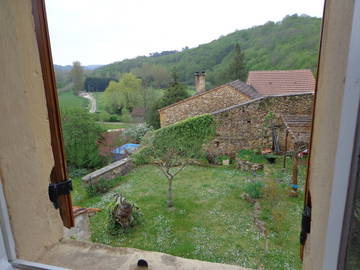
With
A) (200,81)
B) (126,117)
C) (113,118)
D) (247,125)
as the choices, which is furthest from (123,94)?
(247,125)

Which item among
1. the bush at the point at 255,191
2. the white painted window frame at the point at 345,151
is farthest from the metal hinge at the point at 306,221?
the bush at the point at 255,191

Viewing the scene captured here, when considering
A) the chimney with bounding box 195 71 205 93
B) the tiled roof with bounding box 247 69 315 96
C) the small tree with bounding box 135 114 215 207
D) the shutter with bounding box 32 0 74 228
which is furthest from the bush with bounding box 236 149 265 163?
the shutter with bounding box 32 0 74 228

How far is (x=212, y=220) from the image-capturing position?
394 centimetres

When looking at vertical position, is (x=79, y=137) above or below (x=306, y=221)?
below

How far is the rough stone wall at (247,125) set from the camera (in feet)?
21.1

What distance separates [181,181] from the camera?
5.62 m

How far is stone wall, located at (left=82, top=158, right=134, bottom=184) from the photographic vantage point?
210 inches

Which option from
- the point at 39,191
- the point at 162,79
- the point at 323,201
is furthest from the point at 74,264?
the point at 162,79

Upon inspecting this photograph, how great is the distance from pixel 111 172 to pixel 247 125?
3.96 metres

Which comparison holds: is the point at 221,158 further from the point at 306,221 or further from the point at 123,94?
the point at 306,221

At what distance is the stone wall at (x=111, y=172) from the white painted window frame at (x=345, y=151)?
5491 mm

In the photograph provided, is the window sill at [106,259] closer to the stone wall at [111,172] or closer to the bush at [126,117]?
the stone wall at [111,172]

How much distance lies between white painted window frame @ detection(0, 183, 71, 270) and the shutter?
13cm

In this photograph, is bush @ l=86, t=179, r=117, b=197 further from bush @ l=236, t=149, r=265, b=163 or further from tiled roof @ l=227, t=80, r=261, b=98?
tiled roof @ l=227, t=80, r=261, b=98
